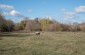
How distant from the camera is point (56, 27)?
107 m

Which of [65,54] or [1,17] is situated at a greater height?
[1,17]

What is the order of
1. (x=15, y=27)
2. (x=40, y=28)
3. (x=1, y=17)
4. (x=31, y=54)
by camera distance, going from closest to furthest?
(x=31, y=54) < (x=1, y=17) < (x=15, y=27) < (x=40, y=28)

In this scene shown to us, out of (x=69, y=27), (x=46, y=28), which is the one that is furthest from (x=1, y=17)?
(x=69, y=27)

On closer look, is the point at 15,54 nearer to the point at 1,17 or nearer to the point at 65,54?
the point at 65,54

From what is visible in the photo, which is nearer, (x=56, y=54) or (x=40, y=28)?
(x=56, y=54)

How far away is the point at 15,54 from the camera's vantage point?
1598 cm

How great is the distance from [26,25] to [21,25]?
4061 mm

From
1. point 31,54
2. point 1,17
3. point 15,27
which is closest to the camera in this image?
point 31,54

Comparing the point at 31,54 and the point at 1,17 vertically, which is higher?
the point at 1,17

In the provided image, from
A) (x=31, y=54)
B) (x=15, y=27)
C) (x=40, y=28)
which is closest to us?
(x=31, y=54)

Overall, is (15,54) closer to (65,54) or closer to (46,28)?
(65,54)

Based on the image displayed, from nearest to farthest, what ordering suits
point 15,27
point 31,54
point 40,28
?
point 31,54, point 15,27, point 40,28

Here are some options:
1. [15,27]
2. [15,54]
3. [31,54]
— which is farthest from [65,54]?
[15,27]

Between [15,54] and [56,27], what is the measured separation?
91.9 meters
